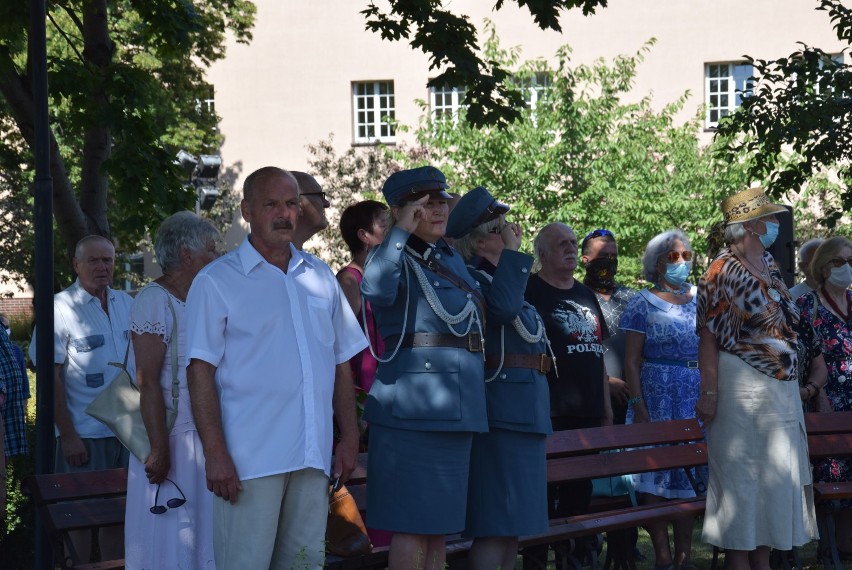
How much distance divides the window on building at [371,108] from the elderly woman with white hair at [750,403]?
85.9ft

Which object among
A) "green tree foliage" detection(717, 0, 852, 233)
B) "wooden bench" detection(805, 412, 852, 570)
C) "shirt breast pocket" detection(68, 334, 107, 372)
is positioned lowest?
"wooden bench" detection(805, 412, 852, 570)

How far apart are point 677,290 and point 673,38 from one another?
75.0 ft

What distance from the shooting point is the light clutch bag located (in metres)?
4.91

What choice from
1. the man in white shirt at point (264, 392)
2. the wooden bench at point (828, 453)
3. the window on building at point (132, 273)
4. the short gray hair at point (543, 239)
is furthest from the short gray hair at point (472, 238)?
the window on building at point (132, 273)

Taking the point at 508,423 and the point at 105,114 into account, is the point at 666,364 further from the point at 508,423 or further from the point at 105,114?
the point at 105,114

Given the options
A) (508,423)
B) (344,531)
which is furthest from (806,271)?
(344,531)

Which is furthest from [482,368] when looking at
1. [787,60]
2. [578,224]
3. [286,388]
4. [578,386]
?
[578,224]

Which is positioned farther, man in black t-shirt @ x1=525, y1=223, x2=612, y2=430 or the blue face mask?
man in black t-shirt @ x1=525, y1=223, x2=612, y2=430

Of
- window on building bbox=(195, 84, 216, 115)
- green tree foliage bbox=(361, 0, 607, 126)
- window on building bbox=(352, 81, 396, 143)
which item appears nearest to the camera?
green tree foliage bbox=(361, 0, 607, 126)

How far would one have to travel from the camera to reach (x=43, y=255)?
636 cm

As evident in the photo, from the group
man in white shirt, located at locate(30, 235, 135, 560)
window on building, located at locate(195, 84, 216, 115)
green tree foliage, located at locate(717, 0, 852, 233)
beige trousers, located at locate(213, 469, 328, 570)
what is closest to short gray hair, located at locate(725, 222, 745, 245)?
beige trousers, located at locate(213, 469, 328, 570)

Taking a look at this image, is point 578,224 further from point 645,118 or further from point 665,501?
point 665,501

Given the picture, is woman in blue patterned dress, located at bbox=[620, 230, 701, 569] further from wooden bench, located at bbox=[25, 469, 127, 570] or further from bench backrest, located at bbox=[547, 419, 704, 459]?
wooden bench, located at bbox=[25, 469, 127, 570]

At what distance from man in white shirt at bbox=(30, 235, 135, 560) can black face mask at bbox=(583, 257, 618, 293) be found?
305cm
